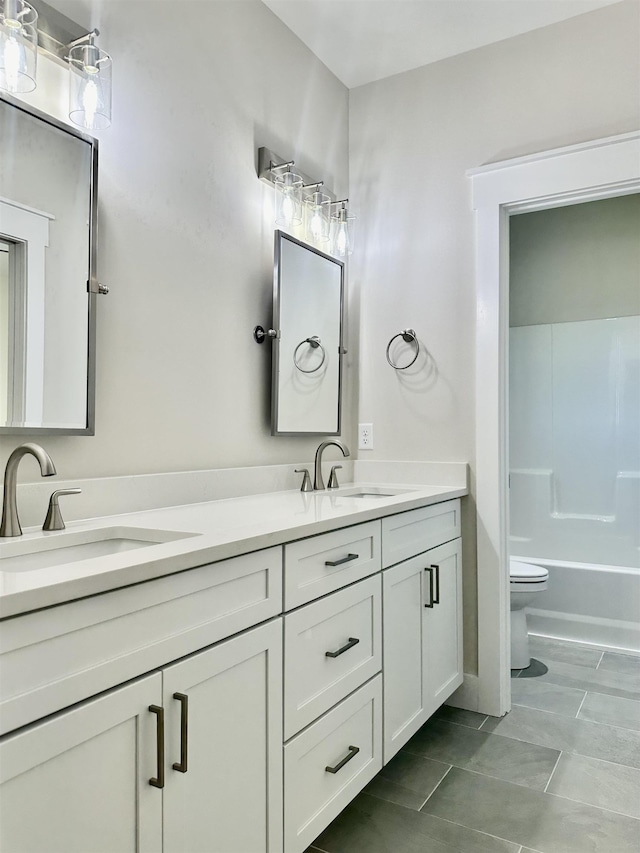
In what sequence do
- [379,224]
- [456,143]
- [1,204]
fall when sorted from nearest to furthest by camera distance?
[1,204] → [456,143] → [379,224]

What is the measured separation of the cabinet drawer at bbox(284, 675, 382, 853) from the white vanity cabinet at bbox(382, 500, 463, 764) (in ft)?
0.33

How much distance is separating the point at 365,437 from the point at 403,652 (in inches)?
41.7

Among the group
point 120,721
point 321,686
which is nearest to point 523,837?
point 321,686

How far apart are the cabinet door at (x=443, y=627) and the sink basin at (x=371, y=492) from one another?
273mm

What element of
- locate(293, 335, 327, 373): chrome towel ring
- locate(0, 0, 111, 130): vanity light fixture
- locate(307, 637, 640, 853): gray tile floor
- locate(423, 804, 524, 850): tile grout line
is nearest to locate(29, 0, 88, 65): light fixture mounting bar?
locate(0, 0, 111, 130): vanity light fixture

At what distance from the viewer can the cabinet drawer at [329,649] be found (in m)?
1.33

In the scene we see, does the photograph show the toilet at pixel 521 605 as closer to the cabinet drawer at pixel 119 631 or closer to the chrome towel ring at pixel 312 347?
the chrome towel ring at pixel 312 347

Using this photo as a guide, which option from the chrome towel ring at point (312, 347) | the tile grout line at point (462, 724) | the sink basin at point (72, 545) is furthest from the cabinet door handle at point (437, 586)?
the sink basin at point (72, 545)

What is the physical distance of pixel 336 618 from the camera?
1.51 metres

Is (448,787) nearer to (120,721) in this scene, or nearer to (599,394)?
(120,721)

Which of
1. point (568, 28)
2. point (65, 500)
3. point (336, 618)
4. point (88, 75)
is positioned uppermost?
point (568, 28)

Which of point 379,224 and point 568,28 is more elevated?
point 568,28

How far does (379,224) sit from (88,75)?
1506mm

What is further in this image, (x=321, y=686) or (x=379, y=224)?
(x=379, y=224)
